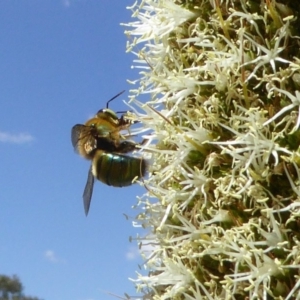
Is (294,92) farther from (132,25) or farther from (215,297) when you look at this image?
(132,25)

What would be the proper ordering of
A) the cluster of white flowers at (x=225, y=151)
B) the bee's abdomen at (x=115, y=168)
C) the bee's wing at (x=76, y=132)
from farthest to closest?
the bee's wing at (x=76, y=132) → the bee's abdomen at (x=115, y=168) → the cluster of white flowers at (x=225, y=151)

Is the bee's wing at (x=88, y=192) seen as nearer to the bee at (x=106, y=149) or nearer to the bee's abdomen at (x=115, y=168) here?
the bee at (x=106, y=149)

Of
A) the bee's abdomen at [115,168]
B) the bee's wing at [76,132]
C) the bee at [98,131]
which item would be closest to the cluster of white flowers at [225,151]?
Result: the bee's abdomen at [115,168]

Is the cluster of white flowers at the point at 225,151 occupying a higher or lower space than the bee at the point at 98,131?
Answer: lower

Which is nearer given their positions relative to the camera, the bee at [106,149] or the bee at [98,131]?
the bee at [106,149]

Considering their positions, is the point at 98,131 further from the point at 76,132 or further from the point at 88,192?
the point at 88,192

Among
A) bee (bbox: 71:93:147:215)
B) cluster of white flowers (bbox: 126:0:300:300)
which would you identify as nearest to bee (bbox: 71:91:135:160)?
bee (bbox: 71:93:147:215)
